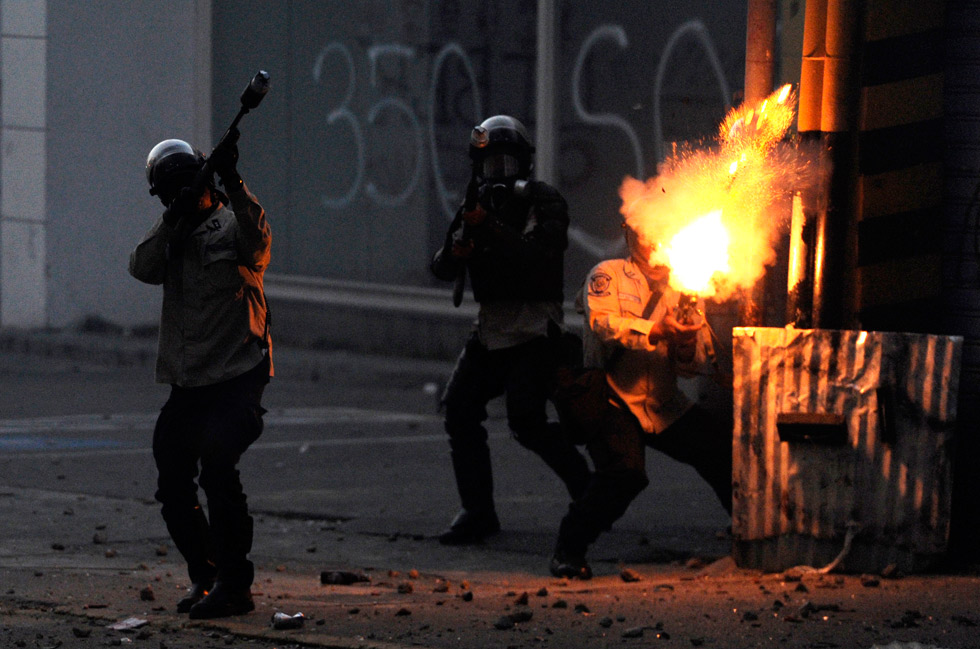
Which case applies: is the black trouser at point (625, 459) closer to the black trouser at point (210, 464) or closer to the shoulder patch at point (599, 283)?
the shoulder patch at point (599, 283)

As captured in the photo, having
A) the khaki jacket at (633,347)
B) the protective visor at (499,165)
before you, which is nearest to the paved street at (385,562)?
the khaki jacket at (633,347)

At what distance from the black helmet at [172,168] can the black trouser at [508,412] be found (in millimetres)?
1977

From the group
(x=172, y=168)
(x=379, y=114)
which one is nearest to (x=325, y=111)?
(x=379, y=114)

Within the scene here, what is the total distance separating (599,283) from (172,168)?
70.7 inches

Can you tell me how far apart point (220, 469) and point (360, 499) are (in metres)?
3.17

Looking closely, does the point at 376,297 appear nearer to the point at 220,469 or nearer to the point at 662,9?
the point at 662,9

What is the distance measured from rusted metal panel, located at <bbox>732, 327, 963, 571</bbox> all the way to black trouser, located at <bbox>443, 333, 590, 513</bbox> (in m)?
1.14

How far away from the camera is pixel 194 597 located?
6.26 meters

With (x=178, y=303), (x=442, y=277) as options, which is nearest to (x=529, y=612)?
(x=178, y=303)

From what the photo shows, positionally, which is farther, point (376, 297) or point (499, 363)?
point (376, 297)

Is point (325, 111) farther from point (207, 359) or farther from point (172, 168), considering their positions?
point (207, 359)

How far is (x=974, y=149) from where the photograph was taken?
22.3ft

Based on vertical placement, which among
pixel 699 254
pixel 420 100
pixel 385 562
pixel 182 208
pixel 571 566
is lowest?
pixel 385 562

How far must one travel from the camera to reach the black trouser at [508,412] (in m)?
7.72
